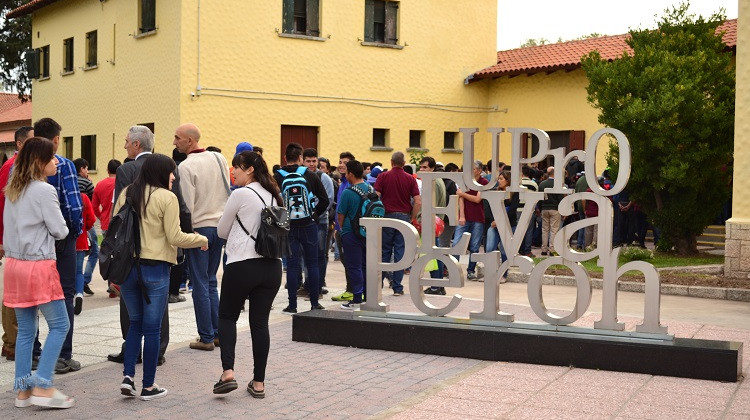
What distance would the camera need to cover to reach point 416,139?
100 feet

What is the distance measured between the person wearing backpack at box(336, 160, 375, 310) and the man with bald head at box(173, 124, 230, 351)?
276 cm

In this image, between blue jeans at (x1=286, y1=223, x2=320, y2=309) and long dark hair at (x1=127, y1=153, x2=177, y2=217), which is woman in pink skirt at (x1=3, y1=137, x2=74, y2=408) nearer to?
long dark hair at (x1=127, y1=153, x2=177, y2=217)

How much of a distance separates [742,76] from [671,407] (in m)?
9.71

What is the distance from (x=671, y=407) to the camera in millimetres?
6879

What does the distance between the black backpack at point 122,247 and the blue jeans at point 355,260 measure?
4820 millimetres

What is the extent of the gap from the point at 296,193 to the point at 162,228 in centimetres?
378

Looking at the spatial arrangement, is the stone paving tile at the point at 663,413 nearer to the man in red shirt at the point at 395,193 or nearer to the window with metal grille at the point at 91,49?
the man in red shirt at the point at 395,193

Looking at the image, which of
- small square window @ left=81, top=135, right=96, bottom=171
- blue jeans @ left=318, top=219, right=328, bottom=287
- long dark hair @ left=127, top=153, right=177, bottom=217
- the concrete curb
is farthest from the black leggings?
small square window @ left=81, top=135, right=96, bottom=171

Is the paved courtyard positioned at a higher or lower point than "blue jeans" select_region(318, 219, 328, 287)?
lower

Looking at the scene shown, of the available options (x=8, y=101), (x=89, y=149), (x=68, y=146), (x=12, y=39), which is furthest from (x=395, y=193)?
(x=8, y=101)

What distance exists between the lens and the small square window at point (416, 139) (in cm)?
Answer: 3043

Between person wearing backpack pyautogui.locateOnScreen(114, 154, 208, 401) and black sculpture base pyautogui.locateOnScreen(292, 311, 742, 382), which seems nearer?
person wearing backpack pyautogui.locateOnScreen(114, 154, 208, 401)

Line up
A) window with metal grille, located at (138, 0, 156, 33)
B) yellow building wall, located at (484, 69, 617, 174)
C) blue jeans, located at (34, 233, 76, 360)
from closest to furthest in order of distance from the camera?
blue jeans, located at (34, 233, 76, 360), window with metal grille, located at (138, 0, 156, 33), yellow building wall, located at (484, 69, 617, 174)

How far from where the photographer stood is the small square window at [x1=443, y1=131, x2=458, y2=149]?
102 feet
